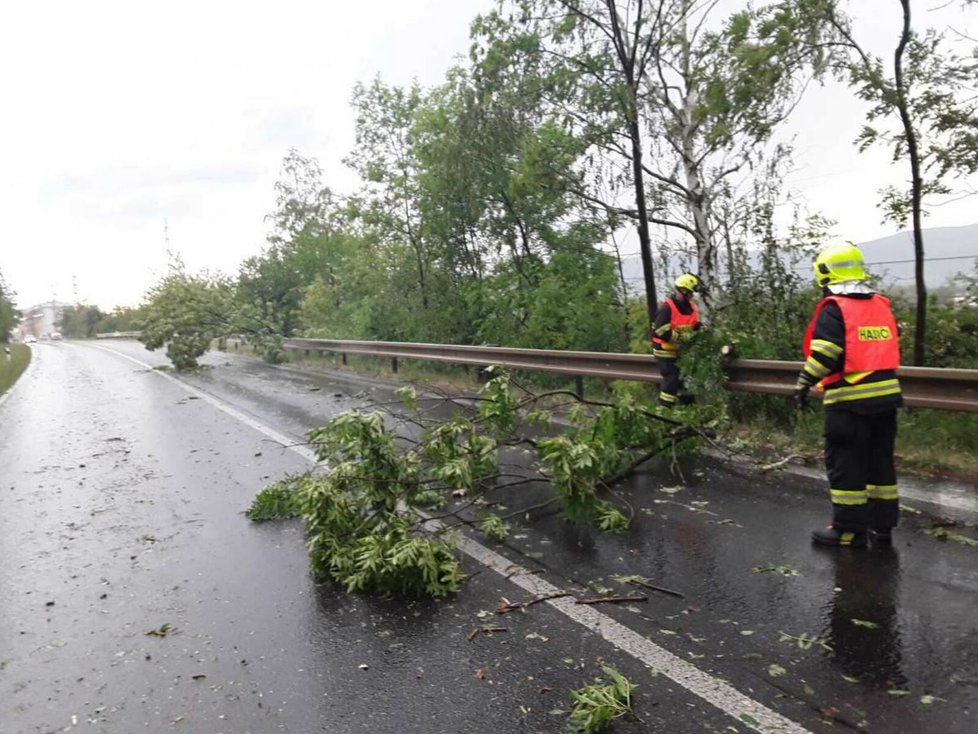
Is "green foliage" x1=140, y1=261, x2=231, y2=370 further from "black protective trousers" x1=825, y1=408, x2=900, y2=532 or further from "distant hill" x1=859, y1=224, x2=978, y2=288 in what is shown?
"black protective trousers" x1=825, y1=408, x2=900, y2=532

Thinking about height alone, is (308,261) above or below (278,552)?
above

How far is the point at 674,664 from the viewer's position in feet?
10.5

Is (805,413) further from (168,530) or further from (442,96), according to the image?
(442,96)

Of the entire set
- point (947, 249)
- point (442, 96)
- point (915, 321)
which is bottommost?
point (915, 321)

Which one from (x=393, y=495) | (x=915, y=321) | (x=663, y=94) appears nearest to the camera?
(x=393, y=495)

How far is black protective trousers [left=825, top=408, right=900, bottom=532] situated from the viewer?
4.36 meters

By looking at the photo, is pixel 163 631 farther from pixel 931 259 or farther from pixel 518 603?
pixel 931 259

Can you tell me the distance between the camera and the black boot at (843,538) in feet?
14.4

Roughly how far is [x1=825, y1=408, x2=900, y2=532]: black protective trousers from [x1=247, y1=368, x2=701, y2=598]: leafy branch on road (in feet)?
4.67

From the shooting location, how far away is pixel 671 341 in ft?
24.8

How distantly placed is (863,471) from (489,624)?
2.46m

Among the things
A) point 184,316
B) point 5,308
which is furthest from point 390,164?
point 5,308

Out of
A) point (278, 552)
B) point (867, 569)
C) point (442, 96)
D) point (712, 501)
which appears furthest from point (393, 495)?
point (442, 96)

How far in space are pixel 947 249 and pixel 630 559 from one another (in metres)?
6.70
